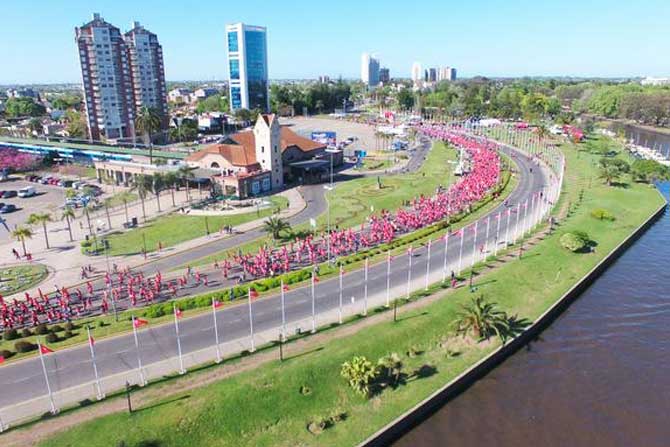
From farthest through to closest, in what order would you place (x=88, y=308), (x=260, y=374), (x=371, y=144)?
(x=371, y=144) → (x=88, y=308) → (x=260, y=374)

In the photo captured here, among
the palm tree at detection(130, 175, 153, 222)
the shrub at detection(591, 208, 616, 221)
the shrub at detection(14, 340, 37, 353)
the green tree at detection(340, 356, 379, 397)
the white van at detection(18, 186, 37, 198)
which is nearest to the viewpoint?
the green tree at detection(340, 356, 379, 397)

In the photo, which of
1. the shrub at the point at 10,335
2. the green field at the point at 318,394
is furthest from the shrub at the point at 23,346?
the green field at the point at 318,394

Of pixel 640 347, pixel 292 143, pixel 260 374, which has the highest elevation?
pixel 292 143

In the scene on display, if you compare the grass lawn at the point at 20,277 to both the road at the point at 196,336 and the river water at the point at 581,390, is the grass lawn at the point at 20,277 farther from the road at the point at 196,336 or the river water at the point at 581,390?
the river water at the point at 581,390

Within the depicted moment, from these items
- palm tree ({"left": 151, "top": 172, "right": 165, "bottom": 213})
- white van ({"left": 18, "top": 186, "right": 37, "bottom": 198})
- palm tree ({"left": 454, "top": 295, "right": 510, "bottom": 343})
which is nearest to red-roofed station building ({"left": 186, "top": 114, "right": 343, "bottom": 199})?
palm tree ({"left": 151, "top": 172, "right": 165, "bottom": 213})

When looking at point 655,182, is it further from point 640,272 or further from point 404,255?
point 404,255

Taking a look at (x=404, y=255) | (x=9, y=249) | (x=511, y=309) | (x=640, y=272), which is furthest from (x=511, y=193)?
(x=9, y=249)

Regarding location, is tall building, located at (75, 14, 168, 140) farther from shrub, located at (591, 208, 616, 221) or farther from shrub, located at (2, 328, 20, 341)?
shrub, located at (591, 208, 616, 221)
